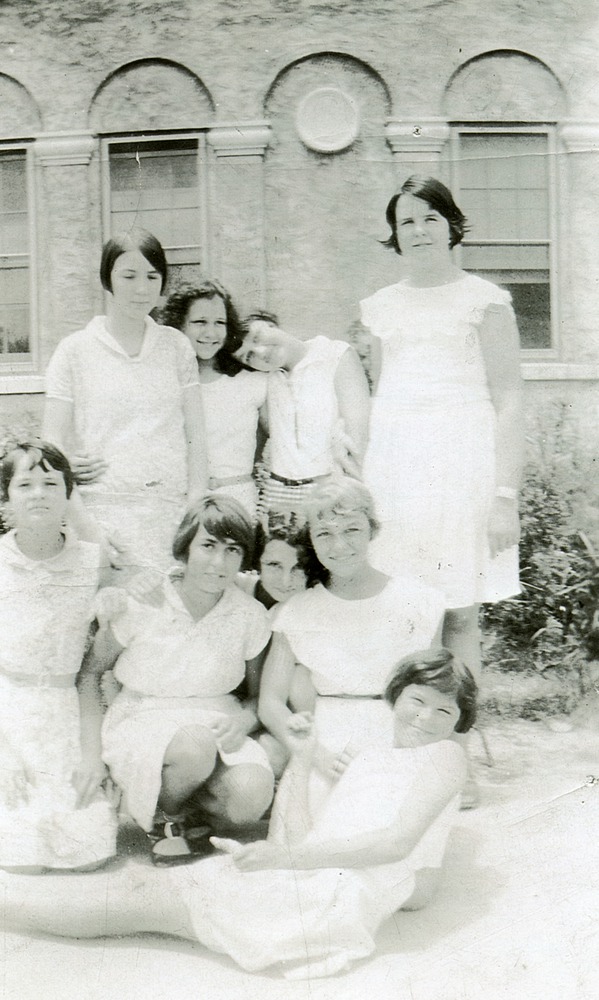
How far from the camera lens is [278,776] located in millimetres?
2369

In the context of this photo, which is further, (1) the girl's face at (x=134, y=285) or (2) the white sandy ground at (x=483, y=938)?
(1) the girl's face at (x=134, y=285)

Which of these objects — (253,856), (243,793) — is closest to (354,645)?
(243,793)

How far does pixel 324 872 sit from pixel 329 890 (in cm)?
4

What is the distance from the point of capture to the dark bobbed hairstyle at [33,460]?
238 cm

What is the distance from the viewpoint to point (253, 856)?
2.32 m

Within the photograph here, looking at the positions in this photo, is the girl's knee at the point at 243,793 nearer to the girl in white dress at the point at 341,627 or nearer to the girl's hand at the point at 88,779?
the girl in white dress at the point at 341,627

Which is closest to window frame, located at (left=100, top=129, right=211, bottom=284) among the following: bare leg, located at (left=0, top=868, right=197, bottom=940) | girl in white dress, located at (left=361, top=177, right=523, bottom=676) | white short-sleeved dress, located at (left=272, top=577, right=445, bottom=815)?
girl in white dress, located at (left=361, top=177, right=523, bottom=676)

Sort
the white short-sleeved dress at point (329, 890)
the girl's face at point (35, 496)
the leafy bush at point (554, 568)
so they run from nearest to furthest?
the white short-sleeved dress at point (329, 890) < the girl's face at point (35, 496) < the leafy bush at point (554, 568)

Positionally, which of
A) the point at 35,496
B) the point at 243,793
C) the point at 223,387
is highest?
the point at 223,387

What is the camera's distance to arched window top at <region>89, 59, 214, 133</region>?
241 centimetres

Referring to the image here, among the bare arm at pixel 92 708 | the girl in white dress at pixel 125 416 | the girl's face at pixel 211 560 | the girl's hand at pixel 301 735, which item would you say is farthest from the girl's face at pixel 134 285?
the girl's hand at pixel 301 735

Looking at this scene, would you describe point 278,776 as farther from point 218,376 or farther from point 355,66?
point 355,66

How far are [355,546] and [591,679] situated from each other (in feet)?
2.28

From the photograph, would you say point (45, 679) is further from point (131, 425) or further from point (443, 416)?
point (443, 416)
